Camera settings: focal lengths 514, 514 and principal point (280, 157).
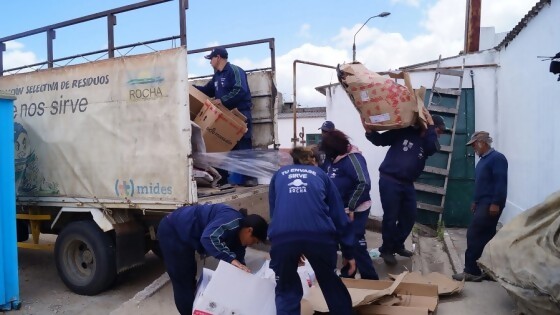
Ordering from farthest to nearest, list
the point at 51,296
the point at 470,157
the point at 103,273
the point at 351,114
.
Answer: the point at 351,114 < the point at 470,157 < the point at 51,296 < the point at 103,273

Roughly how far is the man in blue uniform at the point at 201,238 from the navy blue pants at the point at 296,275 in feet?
0.65

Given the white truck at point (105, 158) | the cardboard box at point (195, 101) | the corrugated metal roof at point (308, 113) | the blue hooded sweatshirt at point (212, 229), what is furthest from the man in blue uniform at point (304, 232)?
the corrugated metal roof at point (308, 113)

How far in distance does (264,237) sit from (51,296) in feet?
11.4

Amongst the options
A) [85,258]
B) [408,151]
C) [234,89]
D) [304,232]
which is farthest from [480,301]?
[85,258]

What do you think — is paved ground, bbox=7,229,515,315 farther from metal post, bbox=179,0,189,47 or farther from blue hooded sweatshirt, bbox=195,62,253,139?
metal post, bbox=179,0,189,47

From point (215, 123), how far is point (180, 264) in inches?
81.4

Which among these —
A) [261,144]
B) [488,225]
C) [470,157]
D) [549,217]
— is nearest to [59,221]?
[261,144]

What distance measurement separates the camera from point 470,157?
789 cm

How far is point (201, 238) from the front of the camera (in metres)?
3.40

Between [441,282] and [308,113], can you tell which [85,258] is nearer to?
[441,282]

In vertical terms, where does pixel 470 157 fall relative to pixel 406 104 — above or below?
below

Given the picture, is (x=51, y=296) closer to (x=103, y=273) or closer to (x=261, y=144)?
(x=103, y=273)

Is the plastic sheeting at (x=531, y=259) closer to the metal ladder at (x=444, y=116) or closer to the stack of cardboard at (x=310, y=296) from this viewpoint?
the stack of cardboard at (x=310, y=296)

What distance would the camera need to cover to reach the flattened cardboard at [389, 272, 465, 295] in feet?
14.2
